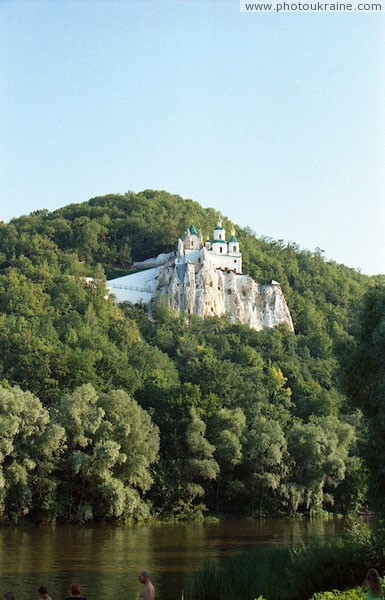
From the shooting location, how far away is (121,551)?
2748 centimetres

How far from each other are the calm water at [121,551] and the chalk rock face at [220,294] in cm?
5144

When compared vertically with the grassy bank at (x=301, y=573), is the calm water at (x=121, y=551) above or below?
below

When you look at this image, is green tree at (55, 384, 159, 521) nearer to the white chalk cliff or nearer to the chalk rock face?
the white chalk cliff

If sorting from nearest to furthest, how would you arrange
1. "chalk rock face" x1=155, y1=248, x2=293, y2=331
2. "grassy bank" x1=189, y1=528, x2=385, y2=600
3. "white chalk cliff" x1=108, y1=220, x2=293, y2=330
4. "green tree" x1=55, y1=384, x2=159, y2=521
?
1. "grassy bank" x1=189, y1=528, x2=385, y2=600
2. "green tree" x1=55, y1=384, x2=159, y2=521
3. "white chalk cliff" x1=108, y1=220, x2=293, y2=330
4. "chalk rock face" x1=155, y1=248, x2=293, y2=331

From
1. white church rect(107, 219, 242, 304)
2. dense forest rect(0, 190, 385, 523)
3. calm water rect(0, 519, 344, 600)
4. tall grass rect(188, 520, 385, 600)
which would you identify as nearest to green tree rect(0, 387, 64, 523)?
dense forest rect(0, 190, 385, 523)

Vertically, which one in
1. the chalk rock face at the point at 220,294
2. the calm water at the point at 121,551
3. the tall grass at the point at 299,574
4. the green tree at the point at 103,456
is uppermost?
the chalk rock face at the point at 220,294

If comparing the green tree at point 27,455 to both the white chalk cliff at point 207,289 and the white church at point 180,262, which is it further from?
the white chalk cliff at point 207,289

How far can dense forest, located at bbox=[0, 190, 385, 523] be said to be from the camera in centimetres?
3628

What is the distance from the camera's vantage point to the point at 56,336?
64.5 meters

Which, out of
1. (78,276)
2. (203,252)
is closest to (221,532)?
(78,276)

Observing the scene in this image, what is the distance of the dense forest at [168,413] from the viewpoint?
119ft

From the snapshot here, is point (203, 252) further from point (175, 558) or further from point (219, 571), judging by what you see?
point (219, 571)

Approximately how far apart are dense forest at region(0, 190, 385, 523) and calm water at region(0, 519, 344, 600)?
289 cm

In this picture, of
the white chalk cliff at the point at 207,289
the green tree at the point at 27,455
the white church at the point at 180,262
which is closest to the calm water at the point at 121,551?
the green tree at the point at 27,455
